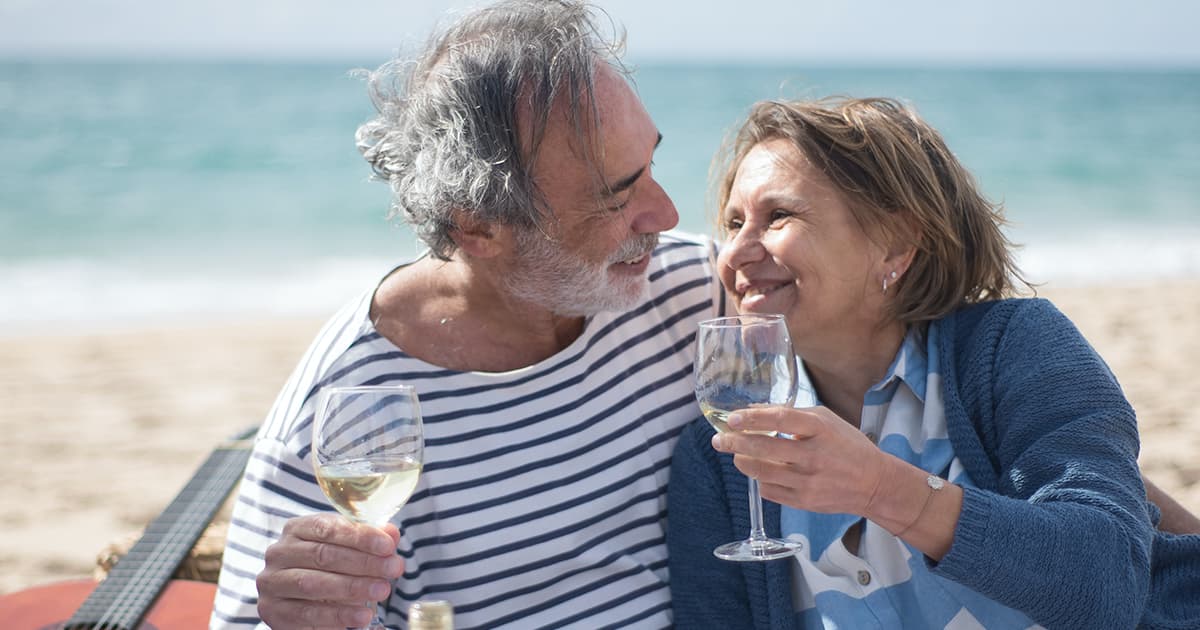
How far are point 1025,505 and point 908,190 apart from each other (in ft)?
2.53

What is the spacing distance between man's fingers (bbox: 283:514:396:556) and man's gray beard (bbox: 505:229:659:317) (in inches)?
33.7

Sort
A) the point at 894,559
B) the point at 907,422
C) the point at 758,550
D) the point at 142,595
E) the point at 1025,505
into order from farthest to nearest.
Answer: the point at 142,595, the point at 907,422, the point at 894,559, the point at 758,550, the point at 1025,505

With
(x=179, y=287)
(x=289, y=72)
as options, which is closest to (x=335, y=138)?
(x=179, y=287)

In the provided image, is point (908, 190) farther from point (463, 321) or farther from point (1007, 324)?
point (463, 321)

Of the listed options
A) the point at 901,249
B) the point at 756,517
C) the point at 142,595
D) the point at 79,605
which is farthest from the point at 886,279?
the point at 79,605

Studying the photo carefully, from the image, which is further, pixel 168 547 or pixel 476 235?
pixel 168 547

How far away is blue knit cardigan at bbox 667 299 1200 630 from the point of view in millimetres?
1983

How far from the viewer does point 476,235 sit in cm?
269

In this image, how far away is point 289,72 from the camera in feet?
116

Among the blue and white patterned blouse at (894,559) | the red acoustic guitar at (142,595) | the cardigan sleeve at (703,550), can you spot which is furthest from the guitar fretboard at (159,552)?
the blue and white patterned blouse at (894,559)

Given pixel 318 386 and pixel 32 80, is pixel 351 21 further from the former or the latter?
pixel 318 386

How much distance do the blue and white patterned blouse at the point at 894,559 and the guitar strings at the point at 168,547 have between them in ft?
5.01

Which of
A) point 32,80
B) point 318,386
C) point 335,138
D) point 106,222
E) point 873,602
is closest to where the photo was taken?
point 873,602

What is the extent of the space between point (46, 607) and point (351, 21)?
44.5 m
